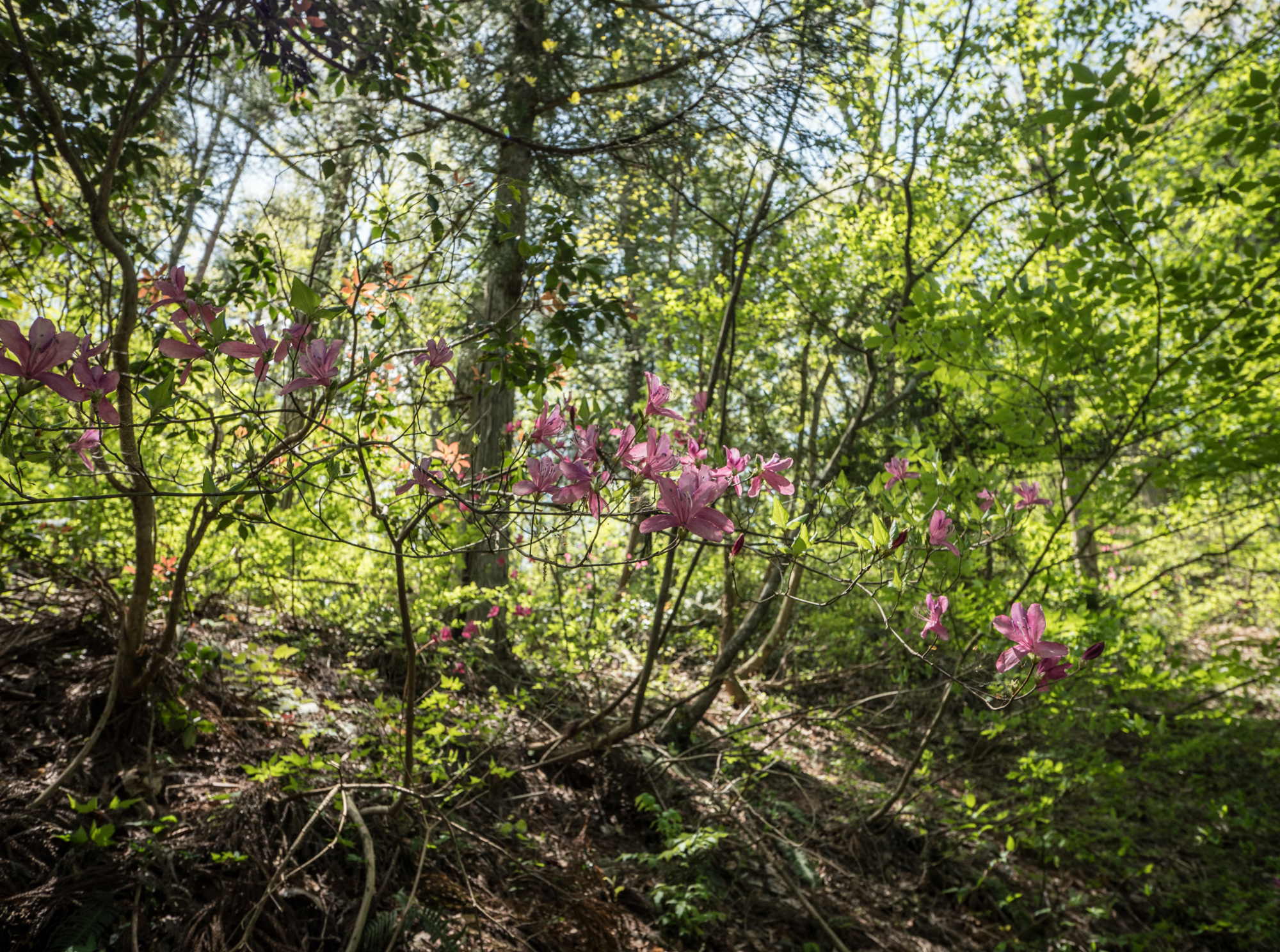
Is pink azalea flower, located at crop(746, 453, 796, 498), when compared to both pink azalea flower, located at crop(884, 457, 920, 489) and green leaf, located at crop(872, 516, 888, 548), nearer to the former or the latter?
green leaf, located at crop(872, 516, 888, 548)

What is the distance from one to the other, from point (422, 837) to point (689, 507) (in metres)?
1.98

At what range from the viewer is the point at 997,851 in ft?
14.6

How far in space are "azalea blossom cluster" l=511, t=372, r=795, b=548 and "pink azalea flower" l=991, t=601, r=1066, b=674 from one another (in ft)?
1.55

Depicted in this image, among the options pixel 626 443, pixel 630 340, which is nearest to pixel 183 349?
pixel 626 443

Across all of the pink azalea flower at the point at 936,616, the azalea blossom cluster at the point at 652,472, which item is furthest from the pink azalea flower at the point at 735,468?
the pink azalea flower at the point at 936,616

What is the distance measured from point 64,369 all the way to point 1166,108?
11.0 ft

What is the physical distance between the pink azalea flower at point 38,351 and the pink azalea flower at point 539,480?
66cm

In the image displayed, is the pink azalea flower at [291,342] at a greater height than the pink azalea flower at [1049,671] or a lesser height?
greater

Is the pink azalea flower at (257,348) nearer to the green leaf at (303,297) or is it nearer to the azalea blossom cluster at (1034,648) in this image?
the green leaf at (303,297)

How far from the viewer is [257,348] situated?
1.21 meters

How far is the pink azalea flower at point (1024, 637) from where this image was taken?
Answer: 52.1 inches

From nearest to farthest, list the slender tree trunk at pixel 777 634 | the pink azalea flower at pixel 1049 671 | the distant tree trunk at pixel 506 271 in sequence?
the pink azalea flower at pixel 1049 671
the distant tree trunk at pixel 506 271
the slender tree trunk at pixel 777 634

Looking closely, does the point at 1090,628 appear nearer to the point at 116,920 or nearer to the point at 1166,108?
the point at 1166,108

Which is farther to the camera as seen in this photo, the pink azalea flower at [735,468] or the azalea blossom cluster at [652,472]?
the pink azalea flower at [735,468]
